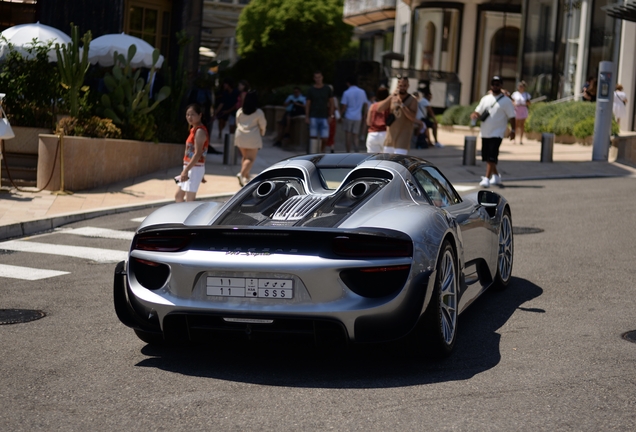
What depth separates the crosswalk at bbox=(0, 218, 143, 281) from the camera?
32.1ft

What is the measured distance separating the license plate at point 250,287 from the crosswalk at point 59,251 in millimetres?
4130

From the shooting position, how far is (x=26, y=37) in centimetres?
2019

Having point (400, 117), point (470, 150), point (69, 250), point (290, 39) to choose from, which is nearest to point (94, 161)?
point (400, 117)

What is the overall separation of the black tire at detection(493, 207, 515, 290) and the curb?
6420mm

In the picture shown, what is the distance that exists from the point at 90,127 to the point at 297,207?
38.3ft

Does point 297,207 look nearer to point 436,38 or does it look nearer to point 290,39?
point 436,38

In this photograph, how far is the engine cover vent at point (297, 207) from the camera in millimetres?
6375

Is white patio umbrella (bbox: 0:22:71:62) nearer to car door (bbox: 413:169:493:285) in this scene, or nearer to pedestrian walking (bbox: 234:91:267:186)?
pedestrian walking (bbox: 234:91:267:186)

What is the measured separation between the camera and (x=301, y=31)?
57.1 m

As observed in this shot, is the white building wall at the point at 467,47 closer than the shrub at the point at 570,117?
No

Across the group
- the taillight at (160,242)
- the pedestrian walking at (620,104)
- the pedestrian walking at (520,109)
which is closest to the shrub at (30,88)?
the taillight at (160,242)

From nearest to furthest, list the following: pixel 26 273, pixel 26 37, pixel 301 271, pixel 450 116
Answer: pixel 301 271
pixel 26 273
pixel 26 37
pixel 450 116

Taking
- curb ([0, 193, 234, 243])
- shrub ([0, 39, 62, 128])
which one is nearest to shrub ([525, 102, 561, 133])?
shrub ([0, 39, 62, 128])

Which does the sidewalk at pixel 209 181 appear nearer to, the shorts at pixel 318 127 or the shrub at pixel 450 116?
the shorts at pixel 318 127
